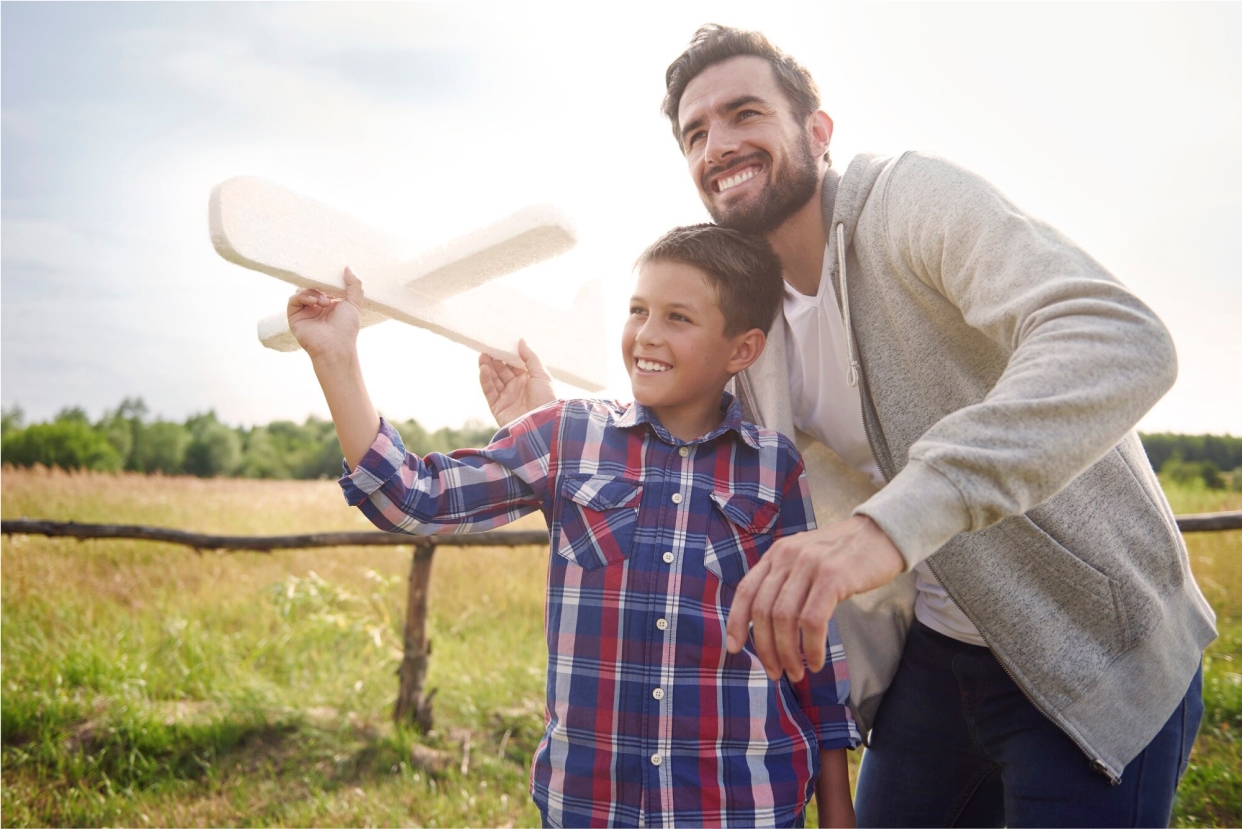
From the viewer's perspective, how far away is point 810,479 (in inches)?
75.3

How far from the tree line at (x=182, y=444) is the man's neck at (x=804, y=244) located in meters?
8.53

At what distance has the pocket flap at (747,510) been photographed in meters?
1.56

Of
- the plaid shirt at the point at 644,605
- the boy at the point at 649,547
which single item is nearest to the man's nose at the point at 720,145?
the boy at the point at 649,547

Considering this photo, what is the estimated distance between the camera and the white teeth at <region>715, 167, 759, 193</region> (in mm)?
1907

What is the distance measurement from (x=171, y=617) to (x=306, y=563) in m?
1.01

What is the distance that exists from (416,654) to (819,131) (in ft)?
10.7

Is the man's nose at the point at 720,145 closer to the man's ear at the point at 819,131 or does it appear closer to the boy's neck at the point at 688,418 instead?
the man's ear at the point at 819,131

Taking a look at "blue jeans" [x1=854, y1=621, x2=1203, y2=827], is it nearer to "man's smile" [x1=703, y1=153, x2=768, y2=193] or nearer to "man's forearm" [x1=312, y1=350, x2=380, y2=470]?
"man's smile" [x1=703, y1=153, x2=768, y2=193]

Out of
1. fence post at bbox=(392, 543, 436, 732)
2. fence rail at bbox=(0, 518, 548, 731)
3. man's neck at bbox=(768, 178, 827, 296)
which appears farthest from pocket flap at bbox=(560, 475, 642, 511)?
fence post at bbox=(392, 543, 436, 732)

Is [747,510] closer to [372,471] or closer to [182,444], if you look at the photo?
[372,471]

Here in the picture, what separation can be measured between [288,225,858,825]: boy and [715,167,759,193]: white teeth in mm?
298

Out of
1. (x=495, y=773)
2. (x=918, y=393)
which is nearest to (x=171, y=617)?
(x=495, y=773)

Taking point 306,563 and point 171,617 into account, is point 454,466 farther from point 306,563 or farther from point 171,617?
point 306,563

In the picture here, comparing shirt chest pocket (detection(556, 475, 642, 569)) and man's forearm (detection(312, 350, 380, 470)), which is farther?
shirt chest pocket (detection(556, 475, 642, 569))
